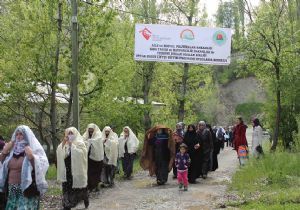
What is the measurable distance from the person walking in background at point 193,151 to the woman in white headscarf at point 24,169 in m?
6.84

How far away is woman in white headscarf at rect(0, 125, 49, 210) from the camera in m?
7.06

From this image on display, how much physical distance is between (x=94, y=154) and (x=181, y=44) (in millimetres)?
8418

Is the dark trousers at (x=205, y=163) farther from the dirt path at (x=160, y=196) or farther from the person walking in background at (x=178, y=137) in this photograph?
the person walking in background at (x=178, y=137)

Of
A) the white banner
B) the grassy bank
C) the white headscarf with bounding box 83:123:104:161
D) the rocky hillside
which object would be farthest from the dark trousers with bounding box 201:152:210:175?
the rocky hillside

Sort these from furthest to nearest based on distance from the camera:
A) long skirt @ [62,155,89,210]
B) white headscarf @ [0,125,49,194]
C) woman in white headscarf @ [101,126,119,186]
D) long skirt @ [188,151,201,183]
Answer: long skirt @ [188,151,201,183], woman in white headscarf @ [101,126,119,186], long skirt @ [62,155,89,210], white headscarf @ [0,125,49,194]

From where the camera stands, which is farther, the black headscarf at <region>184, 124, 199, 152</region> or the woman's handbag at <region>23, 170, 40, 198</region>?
the black headscarf at <region>184, 124, 199, 152</region>

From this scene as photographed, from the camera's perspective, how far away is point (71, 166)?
9367 mm

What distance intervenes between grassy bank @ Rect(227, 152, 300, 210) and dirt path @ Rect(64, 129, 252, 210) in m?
0.41

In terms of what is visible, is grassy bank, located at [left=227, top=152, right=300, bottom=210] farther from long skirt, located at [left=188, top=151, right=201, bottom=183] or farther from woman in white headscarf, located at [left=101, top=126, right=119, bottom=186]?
woman in white headscarf, located at [left=101, top=126, right=119, bottom=186]

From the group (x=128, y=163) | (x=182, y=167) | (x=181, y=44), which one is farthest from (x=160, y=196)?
(x=181, y=44)

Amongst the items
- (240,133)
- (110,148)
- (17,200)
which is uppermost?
(240,133)

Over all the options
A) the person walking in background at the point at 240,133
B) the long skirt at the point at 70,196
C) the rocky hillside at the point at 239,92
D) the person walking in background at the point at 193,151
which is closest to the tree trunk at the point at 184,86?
the person walking in background at the point at 240,133

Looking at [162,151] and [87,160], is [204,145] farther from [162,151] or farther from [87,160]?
[87,160]

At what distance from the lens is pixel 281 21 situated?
1895 centimetres
